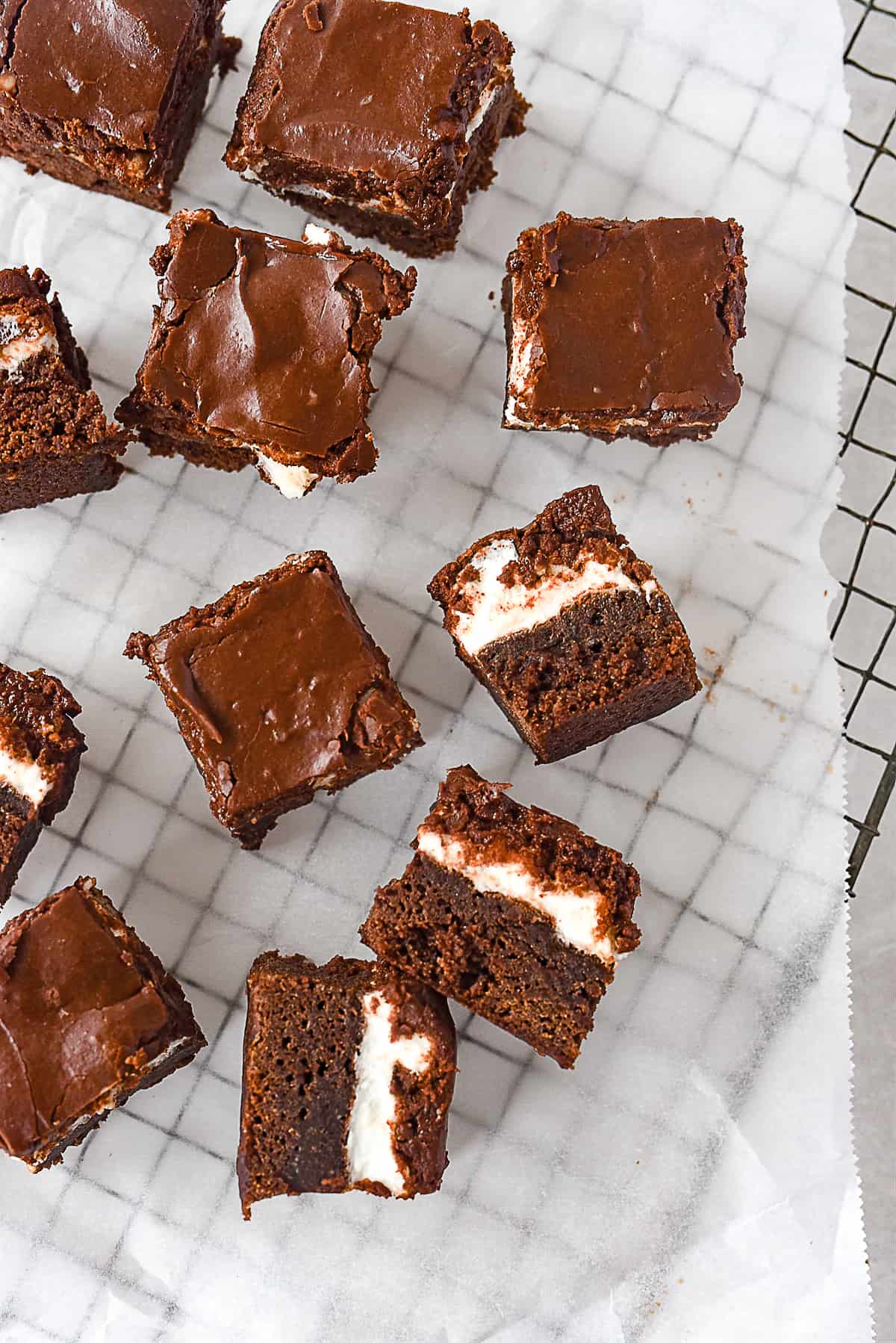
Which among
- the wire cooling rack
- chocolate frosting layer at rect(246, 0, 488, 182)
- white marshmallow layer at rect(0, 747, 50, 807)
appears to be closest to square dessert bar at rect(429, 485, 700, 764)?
the wire cooling rack

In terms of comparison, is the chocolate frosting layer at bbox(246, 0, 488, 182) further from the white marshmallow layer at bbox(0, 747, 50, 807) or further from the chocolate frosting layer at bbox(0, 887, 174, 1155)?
the chocolate frosting layer at bbox(0, 887, 174, 1155)

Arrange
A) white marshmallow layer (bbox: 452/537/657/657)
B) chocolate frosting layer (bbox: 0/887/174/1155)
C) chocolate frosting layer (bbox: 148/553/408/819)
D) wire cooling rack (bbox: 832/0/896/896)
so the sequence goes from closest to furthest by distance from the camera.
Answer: chocolate frosting layer (bbox: 0/887/174/1155) < chocolate frosting layer (bbox: 148/553/408/819) < white marshmallow layer (bbox: 452/537/657/657) < wire cooling rack (bbox: 832/0/896/896)

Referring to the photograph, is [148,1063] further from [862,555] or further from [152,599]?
[862,555]

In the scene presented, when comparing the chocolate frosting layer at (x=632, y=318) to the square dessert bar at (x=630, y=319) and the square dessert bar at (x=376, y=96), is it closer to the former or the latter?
the square dessert bar at (x=630, y=319)

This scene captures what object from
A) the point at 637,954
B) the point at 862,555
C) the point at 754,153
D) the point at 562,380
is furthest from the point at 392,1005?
the point at 754,153

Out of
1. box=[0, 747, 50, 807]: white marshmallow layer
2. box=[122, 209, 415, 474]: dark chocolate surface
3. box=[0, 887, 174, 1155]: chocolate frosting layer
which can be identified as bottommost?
box=[0, 887, 174, 1155]: chocolate frosting layer

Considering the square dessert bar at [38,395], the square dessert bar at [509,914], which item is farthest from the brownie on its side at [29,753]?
the square dessert bar at [509,914]
